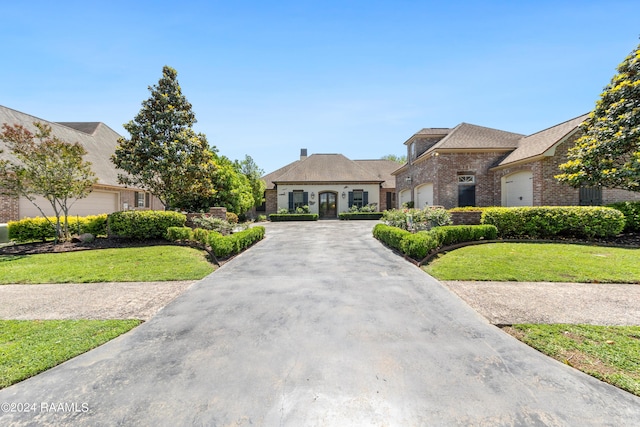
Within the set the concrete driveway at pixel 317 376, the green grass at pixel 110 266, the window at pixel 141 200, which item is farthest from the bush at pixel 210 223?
the window at pixel 141 200

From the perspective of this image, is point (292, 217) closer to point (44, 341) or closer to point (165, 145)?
point (165, 145)

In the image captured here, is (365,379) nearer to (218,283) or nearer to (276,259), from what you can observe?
(218,283)

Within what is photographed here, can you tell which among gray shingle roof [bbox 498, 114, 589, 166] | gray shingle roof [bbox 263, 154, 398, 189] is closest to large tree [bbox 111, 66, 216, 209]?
gray shingle roof [bbox 263, 154, 398, 189]

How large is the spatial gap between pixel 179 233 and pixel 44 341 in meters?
6.52

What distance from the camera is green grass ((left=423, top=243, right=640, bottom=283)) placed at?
20.4 feet

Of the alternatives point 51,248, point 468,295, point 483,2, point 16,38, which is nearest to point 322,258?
point 468,295

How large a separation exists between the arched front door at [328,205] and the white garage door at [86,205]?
16.2m

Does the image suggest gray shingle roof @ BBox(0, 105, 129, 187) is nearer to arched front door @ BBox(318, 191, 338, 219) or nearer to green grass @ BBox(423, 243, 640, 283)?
arched front door @ BBox(318, 191, 338, 219)

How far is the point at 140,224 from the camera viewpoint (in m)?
10.1

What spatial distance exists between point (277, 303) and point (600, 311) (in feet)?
17.8

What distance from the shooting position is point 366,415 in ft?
7.41

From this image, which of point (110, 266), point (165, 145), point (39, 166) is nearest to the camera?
point (110, 266)

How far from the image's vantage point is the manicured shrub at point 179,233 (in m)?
9.73

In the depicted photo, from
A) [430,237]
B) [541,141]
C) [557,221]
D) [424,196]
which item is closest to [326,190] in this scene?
[424,196]
